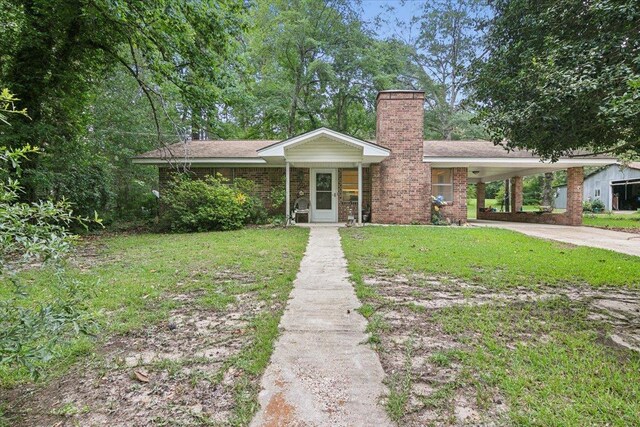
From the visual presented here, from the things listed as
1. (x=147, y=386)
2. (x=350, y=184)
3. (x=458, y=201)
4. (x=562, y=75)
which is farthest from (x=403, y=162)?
(x=147, y=386)

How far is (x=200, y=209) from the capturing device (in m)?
10.7

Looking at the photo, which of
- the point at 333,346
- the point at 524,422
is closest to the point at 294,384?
the point at 333,346

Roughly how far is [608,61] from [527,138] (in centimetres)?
101

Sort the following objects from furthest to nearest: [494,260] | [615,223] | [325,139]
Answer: [615,223] < [325,139] < [494,260]

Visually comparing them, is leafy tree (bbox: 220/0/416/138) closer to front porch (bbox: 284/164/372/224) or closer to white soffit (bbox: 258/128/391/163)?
front porch (bbox: 284/164/372/224)

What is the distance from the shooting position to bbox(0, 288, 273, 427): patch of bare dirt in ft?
6.62

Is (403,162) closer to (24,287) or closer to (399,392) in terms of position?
(399,392)

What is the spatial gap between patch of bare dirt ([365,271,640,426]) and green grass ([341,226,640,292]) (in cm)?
41

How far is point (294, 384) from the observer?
7.63ft

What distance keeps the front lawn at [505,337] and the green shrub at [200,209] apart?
19.6 feet

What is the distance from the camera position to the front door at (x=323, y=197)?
13.7 metres

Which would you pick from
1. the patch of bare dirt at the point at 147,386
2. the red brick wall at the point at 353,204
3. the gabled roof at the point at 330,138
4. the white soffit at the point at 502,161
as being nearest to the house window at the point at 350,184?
the red brick wall at the point at 353,204

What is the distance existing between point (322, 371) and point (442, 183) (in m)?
12.5

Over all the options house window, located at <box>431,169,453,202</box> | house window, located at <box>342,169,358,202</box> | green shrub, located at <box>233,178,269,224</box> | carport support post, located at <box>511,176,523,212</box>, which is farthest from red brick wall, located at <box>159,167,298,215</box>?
carport support post, located at <box>511,176,523,212</box>
